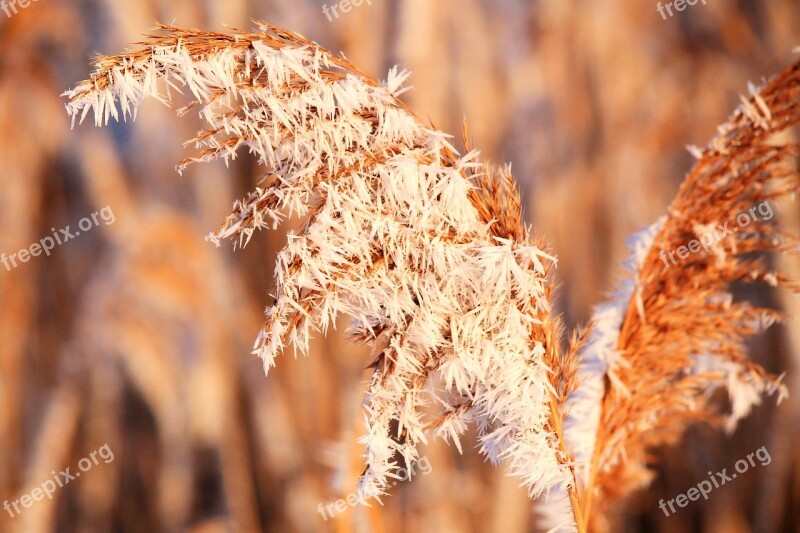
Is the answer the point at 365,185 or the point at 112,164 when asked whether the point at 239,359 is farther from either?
the point at 365,185

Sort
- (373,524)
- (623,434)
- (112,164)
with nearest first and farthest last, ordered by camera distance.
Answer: (623,434) → (373,524) → (112,164)

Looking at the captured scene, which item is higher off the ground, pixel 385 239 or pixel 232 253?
pixel 232 253

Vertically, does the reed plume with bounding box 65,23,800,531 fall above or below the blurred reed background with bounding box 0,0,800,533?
below

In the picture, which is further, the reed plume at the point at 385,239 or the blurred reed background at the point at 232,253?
the blurred reed background at the point at 232,253

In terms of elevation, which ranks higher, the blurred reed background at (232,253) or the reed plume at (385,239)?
the blurred reed background at (232,253)

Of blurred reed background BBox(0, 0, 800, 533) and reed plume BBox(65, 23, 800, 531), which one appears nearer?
reed plume BBox(65, 23, 800, 531)

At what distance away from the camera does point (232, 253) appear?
1.55 meters

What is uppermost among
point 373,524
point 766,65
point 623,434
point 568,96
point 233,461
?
point 568,96

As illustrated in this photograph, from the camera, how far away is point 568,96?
157cm

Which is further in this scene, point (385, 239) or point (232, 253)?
point (232, 253)

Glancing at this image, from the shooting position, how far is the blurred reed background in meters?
1.54

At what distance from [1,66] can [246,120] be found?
1.36 metres

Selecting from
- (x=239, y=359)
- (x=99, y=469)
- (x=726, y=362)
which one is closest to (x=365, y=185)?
(x=726, y=362)

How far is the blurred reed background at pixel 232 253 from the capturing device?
5.04 feet
